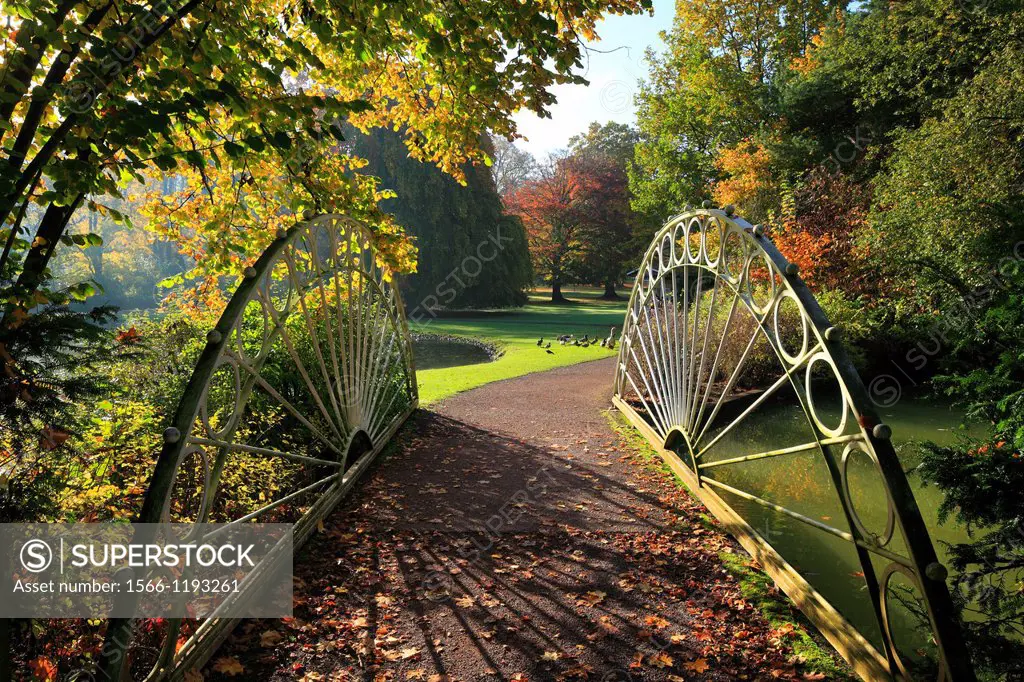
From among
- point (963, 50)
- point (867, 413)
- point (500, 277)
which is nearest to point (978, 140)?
point (963, 50)

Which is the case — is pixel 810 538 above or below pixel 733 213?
below

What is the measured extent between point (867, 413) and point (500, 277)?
93.4ft

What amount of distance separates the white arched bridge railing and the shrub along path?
45 centimetres

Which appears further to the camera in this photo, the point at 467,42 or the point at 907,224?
the point at 907,224

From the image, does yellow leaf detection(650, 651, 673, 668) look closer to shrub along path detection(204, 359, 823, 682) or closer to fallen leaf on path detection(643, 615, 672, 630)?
shrub along path detection(204, 359, 823, 682)

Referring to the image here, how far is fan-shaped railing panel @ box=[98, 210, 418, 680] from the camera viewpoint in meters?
2.88

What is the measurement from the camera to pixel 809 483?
22.2 feet

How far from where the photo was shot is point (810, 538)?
5.27 meters

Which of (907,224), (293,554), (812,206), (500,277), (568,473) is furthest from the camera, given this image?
(500,277)

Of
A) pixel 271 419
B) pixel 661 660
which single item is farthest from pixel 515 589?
pixel 271 419

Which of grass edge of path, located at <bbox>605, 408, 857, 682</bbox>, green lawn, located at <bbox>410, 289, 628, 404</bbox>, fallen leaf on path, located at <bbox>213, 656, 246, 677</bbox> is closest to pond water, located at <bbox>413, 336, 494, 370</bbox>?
green lawn, located at <bbox>410, 289, 628, 404</bbox>

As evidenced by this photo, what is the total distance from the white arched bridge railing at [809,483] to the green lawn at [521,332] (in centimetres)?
378

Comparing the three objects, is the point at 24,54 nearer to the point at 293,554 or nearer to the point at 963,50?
the point at 293,554

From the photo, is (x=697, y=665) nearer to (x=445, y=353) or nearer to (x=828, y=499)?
(x=828, y=499)
